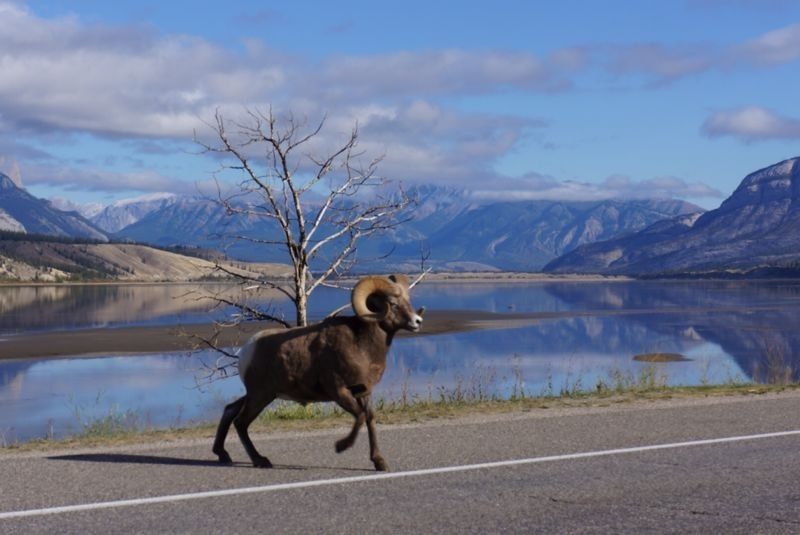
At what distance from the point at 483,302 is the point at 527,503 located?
92342 millimetres

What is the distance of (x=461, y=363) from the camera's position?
137 feet

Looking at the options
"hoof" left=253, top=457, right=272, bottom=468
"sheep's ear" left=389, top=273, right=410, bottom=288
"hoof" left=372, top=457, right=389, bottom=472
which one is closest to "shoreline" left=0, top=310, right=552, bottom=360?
"sheep's ear" left=389, top=273, right=410, bottom=288

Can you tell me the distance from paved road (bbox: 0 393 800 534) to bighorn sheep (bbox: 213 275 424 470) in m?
0.64

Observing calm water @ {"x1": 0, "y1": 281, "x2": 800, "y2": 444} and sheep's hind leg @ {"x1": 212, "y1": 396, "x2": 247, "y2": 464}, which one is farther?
calm water @ {"x1": 0, "y1": 281, "x2": 800, "y2": 444}

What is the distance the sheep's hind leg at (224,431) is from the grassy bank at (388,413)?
1979mm

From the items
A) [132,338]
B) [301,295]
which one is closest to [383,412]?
[301,295]

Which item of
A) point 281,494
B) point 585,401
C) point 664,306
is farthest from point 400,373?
point 664,306

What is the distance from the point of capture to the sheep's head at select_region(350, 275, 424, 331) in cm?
1103

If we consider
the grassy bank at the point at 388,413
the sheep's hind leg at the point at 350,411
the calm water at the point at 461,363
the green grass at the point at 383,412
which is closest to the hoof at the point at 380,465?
the sheep's hind leg at the point at 350,411

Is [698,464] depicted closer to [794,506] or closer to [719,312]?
[794,506]

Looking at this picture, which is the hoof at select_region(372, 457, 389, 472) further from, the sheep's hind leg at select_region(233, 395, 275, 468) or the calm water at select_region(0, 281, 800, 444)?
the calm water at select_region(0, 281, 800, 444)

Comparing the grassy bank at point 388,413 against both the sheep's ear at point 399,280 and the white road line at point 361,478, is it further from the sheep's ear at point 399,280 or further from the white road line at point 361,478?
the white road line at point 361,478

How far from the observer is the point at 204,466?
1077 centimetres

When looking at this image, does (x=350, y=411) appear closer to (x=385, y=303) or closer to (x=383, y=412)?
(x=385, y=303)
